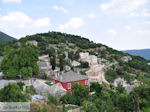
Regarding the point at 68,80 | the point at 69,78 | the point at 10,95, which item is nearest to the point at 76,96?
the point at 68,80

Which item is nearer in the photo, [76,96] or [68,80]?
[76,96]

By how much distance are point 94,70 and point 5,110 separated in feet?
150

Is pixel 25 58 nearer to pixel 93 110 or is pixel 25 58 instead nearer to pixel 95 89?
pixel 95 89

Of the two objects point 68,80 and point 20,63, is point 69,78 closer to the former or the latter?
point 68,80

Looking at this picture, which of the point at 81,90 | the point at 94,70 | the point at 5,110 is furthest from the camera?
the point at 94,70

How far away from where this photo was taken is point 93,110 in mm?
14453

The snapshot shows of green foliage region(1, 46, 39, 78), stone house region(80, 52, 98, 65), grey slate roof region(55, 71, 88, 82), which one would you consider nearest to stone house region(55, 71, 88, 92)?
grey slate roof region(55, 71, 88, 82)

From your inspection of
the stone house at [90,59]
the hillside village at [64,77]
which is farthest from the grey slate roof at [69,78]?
the stone house at [90,59]

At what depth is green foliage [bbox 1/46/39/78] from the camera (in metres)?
31.0

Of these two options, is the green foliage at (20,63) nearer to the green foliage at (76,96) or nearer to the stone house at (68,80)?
the stone house at (68,80)

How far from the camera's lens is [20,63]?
31.5 m

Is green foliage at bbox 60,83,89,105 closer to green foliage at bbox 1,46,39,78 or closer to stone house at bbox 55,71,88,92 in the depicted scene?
stone house at bbox 55,71,88,92

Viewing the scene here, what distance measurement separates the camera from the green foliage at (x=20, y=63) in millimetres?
31047

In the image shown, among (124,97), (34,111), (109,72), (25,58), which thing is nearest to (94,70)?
(109,72)
